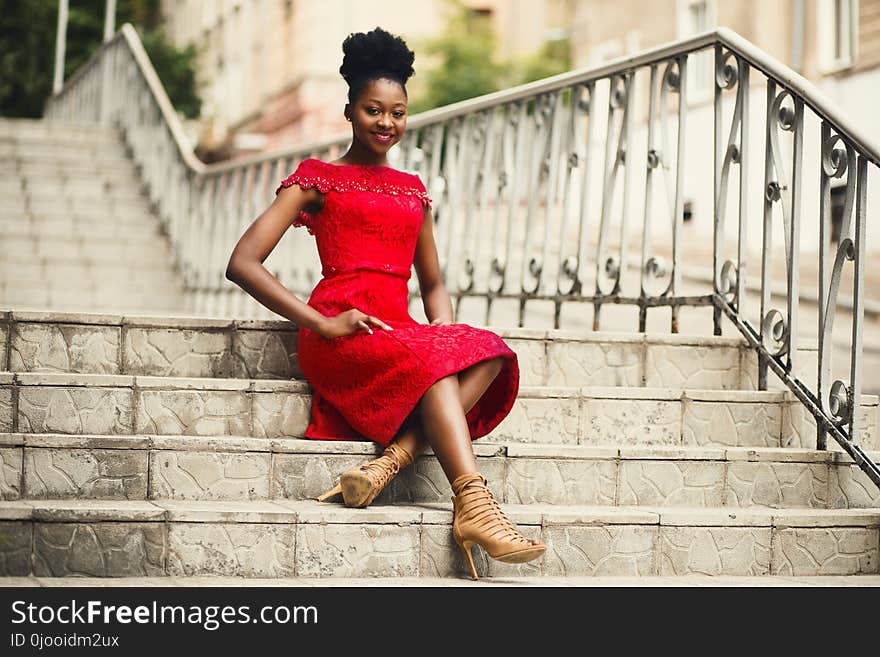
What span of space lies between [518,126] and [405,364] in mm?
2602

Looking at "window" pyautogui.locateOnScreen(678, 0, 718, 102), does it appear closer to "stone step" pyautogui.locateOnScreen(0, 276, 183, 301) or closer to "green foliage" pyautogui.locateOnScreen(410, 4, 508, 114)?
"green foliage" pyautogui.locateOnScreen(410, 4, 508, 114)

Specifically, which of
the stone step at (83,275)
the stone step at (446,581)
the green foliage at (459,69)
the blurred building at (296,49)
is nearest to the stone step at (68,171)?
the stone step at (83,275)

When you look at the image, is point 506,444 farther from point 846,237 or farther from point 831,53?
point 831,53

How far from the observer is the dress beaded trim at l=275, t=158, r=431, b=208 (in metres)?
4.92

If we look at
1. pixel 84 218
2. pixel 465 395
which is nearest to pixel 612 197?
pixel 465 395

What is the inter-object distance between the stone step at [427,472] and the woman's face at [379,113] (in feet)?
3.47

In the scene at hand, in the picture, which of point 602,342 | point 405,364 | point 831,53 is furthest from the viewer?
point 831,53

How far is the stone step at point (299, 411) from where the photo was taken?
4703mm

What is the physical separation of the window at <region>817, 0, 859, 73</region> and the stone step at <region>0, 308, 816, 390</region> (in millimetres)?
15866

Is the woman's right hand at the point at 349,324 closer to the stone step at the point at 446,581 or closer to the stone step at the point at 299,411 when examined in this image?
the stone step at the point at 299,411

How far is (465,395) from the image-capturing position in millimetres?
4555

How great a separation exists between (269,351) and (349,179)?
0.73 meters
